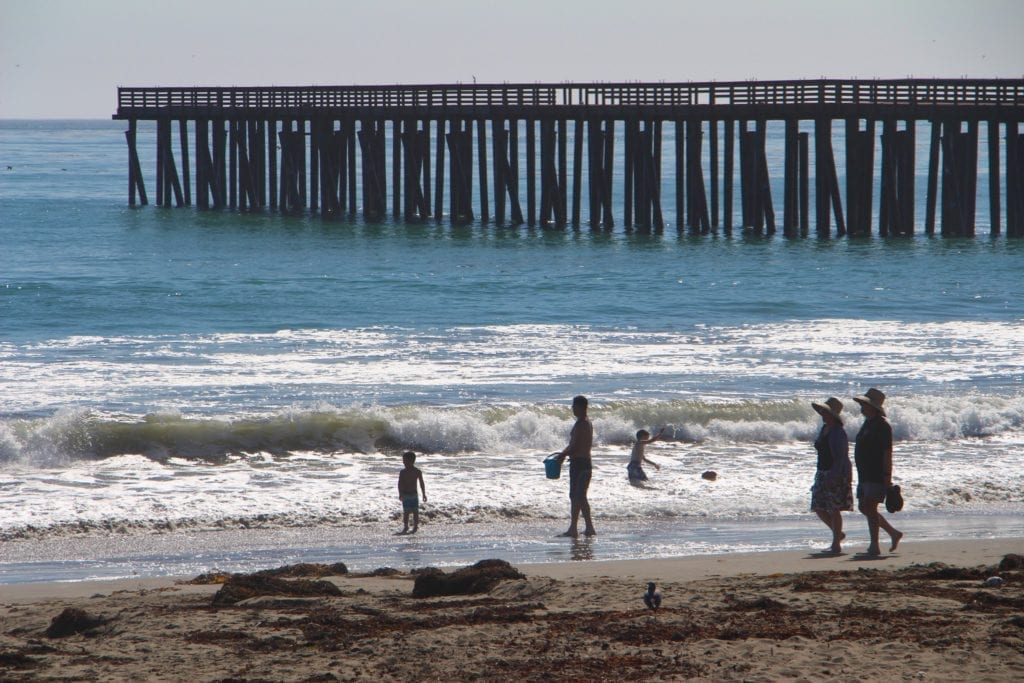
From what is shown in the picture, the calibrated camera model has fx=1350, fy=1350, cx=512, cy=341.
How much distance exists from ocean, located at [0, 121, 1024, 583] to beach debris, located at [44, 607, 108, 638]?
2040mm

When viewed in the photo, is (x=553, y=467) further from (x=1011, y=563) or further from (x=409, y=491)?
(x=1011, y=563)

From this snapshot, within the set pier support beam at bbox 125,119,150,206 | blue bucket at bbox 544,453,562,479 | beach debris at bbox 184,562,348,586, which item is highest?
pier support beam at bbox 125,119,150,206

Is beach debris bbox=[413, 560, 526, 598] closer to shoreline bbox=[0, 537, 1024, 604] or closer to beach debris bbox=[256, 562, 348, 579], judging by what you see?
shoreline bbox=[0, 537, 1024, 604]

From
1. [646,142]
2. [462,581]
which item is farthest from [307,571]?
[646,142]

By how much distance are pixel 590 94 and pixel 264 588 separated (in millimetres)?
24973

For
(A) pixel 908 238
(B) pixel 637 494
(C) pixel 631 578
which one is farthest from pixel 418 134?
(C) pixel 631 578

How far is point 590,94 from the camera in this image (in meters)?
31.0

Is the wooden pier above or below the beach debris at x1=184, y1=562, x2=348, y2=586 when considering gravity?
above

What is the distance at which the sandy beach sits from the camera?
5.64 m

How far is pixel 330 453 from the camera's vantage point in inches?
521

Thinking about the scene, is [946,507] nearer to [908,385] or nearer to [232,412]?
[908,385]

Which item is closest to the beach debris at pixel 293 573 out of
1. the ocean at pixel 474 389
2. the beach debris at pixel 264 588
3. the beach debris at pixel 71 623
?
the beach debris at pixel 264 588

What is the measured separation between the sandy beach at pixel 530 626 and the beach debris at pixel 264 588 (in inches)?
0.5

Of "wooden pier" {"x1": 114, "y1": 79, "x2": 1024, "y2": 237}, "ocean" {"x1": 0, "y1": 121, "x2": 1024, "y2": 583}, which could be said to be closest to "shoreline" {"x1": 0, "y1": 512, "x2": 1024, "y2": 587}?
"ocean" {"x1": 0, "y1": 121, "x2": 1024, "y2": 583}
